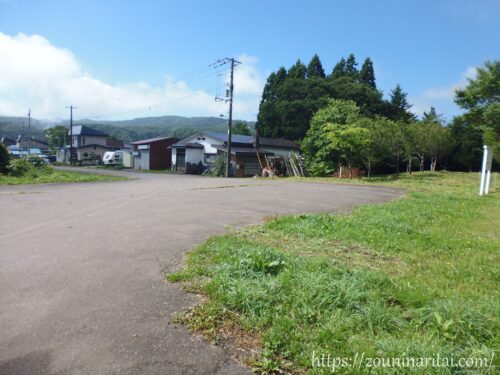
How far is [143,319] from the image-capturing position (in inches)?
114

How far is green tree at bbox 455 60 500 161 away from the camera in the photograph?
1956 centimetres

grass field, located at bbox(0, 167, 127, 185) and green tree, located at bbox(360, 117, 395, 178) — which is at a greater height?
green tree, located at bbox(360, 117, 395, 178)

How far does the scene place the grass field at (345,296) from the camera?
246 cm

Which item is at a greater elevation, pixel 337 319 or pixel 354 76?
pixel 354 76

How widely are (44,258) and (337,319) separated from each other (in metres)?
3.88

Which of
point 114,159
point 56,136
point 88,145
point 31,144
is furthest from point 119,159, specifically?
point 31,144

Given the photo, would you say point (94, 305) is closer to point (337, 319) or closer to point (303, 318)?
point (303, 318)

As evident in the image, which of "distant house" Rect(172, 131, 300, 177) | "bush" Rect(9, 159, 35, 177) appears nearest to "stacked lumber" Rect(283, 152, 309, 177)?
"distant house" Rect(172, 131, 300, 177)

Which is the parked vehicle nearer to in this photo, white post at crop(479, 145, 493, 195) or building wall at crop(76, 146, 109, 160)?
building wall at crop(76, 146, 109, 160)

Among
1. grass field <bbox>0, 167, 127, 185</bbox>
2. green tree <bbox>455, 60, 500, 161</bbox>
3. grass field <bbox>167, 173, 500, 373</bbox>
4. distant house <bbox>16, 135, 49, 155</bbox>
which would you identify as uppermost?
green tree <bbox>455, 60, 500, 161</bbox>

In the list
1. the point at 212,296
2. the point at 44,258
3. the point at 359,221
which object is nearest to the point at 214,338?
the point at 212,296

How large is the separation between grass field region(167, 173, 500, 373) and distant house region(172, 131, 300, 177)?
995 inches

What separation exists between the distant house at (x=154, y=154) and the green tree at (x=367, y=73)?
90.5 ft

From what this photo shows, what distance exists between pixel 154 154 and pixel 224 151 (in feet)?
40.8
